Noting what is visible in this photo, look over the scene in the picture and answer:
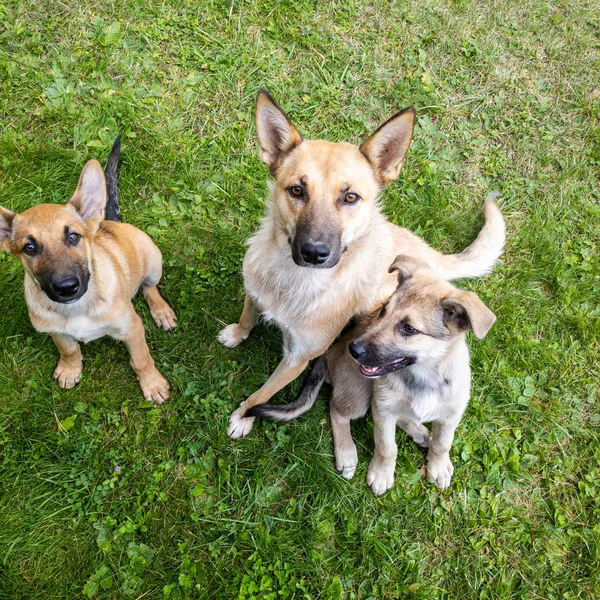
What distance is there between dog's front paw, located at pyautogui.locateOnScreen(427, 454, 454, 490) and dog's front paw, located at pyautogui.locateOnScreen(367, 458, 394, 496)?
Answer: 362mm

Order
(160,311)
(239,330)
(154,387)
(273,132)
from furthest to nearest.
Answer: (160,311)
(239,330)
(154,387)
(273,132)

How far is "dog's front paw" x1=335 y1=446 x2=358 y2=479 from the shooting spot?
443cm

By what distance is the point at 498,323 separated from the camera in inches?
201

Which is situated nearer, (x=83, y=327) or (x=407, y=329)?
(x=407, y=329)

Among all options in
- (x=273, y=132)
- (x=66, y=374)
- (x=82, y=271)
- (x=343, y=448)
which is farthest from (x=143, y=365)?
(x=273, y=132)

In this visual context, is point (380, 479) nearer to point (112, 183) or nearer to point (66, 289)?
point (66, 289)

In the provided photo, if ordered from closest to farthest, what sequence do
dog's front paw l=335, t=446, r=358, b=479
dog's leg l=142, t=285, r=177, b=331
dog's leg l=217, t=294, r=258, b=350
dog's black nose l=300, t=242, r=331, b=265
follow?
dog's black nose l=300, t=242, r=331, b=265
dog's front paw l=335, t=446, r=358, b=479
dog's leg l=217, t=294, r=258, b=350
dog's leg l=142, t=285, r=177, b=331

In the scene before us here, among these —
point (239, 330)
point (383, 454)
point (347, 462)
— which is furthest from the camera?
A: point (239, 330)

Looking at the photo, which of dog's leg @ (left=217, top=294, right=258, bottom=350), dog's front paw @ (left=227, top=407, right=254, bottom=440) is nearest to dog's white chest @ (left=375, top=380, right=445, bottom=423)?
dog's front paw @ (left=227, top=407, right=254, bottom=440)

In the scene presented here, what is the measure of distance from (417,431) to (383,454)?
484mm

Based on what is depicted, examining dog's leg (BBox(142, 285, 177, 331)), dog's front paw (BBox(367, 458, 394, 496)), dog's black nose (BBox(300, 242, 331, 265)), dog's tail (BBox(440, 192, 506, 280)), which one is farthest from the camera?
dog's leg (BBox(142, 285, 177, 331))

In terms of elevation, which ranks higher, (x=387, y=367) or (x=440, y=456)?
(x=387, y=367)

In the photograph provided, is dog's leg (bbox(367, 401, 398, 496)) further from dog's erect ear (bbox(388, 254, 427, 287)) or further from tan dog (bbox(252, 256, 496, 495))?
dog's erect ear (bbox(388, 254, 427, 287))

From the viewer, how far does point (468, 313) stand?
310 centimetres
